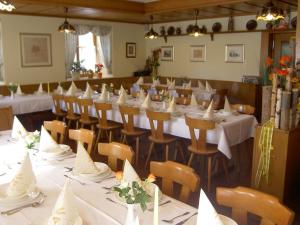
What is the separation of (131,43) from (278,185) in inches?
290

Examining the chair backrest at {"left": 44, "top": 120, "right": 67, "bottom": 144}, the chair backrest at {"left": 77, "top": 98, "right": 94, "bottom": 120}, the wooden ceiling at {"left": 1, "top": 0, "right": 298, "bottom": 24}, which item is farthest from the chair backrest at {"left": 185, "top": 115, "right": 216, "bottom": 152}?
the wooden ceiling at {"left": 1, "top": 0, "right": 298, "bottom": 24}

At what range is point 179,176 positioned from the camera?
2098 mm

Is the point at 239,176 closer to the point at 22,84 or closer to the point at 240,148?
the point at 240,148

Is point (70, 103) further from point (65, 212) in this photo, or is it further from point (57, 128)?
point (65, 212)

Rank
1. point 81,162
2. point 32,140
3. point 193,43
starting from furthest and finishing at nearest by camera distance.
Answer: point 193,43 → point 32,140 → point 81,162

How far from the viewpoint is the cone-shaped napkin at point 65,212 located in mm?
1491

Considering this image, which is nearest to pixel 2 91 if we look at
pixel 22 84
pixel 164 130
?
pixel 22 84

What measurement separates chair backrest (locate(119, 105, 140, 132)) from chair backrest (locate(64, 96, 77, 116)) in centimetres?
116

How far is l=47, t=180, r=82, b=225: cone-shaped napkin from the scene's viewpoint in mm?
1491

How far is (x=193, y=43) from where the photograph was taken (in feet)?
28.9

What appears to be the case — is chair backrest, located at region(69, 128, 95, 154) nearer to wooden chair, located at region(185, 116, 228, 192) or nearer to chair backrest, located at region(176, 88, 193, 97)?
wooden chair, located at region(185, 116, 228, 192)

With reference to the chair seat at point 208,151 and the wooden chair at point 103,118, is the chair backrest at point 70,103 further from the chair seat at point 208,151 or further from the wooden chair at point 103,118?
the chair seat at point 208,151

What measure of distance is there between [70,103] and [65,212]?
4.30 m

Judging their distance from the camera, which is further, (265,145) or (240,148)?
(240,148)
